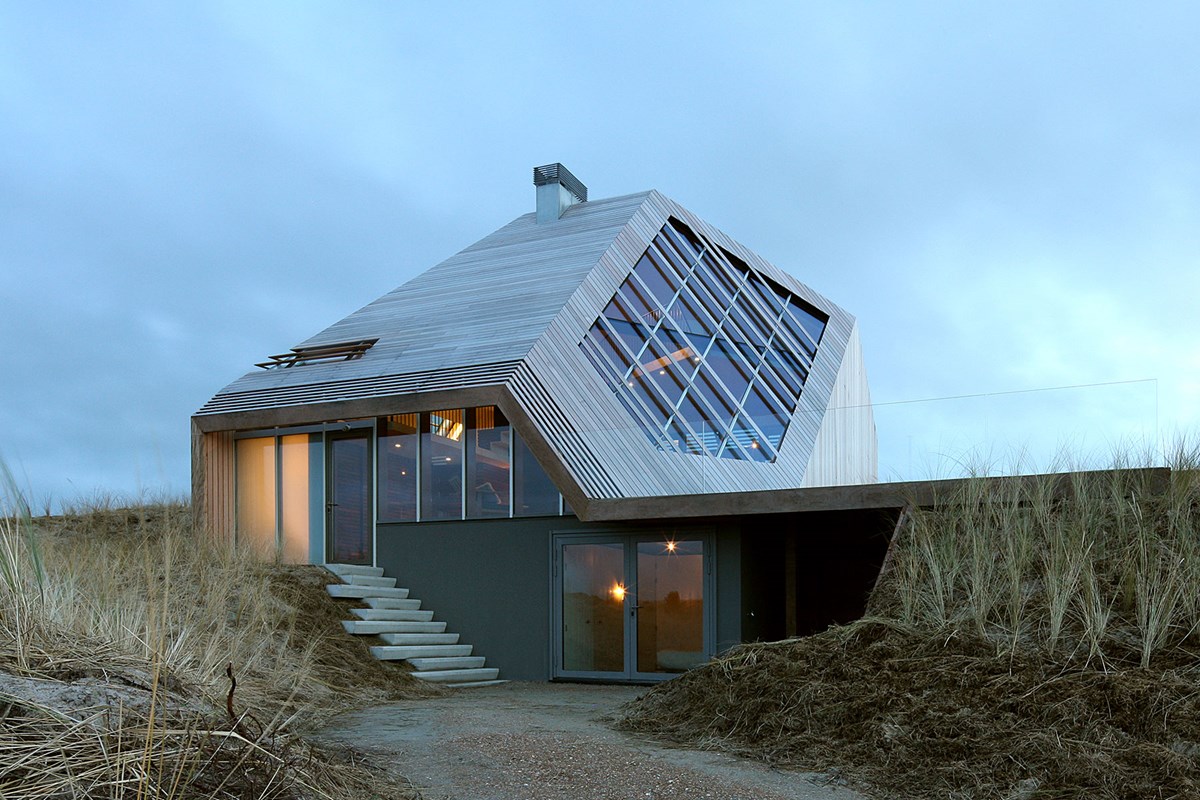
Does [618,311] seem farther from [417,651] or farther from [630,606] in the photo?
[417,651]

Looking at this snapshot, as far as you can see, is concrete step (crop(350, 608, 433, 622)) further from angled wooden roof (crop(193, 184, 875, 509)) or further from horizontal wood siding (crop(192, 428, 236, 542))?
horizontal wood siding (crop(192, 428, 236, 542))

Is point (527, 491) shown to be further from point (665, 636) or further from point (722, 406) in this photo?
point (722, 406)

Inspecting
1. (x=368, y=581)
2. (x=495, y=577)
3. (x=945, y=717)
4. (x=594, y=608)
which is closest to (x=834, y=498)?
(x=594, y=608)

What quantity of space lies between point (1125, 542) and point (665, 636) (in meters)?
5.11

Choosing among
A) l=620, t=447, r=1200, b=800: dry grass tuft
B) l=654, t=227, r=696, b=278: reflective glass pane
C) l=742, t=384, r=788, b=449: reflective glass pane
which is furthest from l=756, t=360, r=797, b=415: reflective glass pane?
l=620, t=447, r=1200, b=800: dry grass tuft

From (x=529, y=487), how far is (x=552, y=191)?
23.4 feet

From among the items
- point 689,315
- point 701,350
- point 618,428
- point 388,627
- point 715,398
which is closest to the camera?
point 388,627

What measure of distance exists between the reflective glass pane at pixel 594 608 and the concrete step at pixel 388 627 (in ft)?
5.41

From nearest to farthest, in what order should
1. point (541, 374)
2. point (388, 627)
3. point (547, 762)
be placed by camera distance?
1. point (547, 762)
2. point (388, 627)
3. point (541, 374)

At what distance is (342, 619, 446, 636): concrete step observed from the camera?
1145cm


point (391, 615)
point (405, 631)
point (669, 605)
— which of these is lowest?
point (405, 631)

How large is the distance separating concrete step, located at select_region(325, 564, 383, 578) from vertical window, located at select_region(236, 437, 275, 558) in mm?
1674

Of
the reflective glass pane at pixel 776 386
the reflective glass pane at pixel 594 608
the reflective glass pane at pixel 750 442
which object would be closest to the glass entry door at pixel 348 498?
the reflective glass pane at pixel 594 608

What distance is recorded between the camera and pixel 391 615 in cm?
1222
